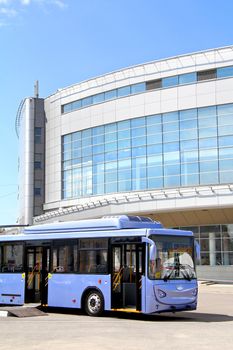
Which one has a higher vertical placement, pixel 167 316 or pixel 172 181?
pixel 172 181

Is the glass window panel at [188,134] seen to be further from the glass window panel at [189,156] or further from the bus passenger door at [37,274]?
the bus passenger door at [37,274]

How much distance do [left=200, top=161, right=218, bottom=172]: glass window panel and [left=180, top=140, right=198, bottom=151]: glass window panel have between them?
1.51 m

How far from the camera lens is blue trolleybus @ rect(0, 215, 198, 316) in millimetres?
15578

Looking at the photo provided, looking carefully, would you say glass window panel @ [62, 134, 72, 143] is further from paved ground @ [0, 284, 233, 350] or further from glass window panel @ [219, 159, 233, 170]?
paved ground @ [0, 284, 233, 350]

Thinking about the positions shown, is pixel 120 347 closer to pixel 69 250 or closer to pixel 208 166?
pixel 69 250

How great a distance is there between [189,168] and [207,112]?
4.36m

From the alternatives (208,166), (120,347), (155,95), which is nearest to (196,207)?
(208,166)

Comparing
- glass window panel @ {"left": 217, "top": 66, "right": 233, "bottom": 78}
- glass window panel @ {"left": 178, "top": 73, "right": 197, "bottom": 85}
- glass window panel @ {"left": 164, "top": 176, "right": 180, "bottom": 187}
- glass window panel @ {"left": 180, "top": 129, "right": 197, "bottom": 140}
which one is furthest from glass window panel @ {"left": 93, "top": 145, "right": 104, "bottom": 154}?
glass window panel @ {"left": 217, "top": 66, "right": 233, "bottom": 78}

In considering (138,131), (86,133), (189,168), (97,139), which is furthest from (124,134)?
(189,168)

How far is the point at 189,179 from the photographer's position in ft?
142

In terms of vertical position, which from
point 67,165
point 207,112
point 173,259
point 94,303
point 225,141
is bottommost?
point 94,303

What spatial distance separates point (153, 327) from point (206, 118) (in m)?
31.3

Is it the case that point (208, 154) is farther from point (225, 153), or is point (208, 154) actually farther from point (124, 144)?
point (124, 144)

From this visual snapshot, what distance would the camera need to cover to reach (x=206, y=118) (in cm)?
4347
